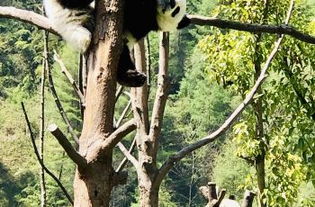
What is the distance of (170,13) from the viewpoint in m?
3.62

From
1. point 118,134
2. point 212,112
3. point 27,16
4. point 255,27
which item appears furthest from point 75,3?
point 212,112

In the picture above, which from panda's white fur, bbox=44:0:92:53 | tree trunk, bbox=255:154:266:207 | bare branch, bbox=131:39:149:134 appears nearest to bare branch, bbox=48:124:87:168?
panda's white fur, bbox=44:0:92:53

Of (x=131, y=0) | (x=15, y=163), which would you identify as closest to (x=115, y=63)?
(x=131, y=0)

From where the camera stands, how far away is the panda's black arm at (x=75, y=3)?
10.2ft

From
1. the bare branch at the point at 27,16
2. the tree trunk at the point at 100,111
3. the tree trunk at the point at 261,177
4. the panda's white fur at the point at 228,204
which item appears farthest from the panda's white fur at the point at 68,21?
the tree trunk at the point at 261,177

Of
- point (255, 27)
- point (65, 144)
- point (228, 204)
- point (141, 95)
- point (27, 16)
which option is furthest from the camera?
point (228, 204)

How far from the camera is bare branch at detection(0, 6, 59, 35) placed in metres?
2.64

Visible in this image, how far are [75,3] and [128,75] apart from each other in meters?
0.40

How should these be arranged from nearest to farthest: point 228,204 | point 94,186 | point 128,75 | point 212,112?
1. point 94,186
2. point 128,75
3. point 228,204
4. point 212,112

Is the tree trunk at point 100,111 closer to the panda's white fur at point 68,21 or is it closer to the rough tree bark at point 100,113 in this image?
the rough tree bark at point 100,113

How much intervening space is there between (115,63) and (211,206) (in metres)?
1.37

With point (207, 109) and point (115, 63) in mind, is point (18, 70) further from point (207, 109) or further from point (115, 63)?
point (115, 63)

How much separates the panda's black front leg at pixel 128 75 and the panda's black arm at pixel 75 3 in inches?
12.2

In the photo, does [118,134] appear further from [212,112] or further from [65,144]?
[212,112]
